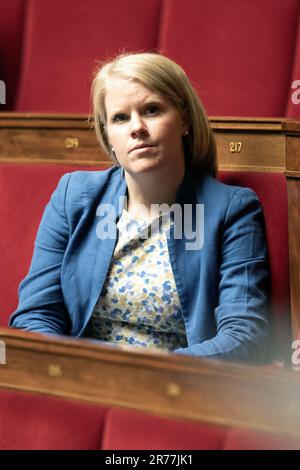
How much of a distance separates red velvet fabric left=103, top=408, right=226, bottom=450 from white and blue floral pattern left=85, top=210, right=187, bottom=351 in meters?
0.20

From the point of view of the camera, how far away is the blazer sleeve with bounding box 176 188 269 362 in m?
0.47

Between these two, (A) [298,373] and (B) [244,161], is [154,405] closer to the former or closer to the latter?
(A) [298,373]

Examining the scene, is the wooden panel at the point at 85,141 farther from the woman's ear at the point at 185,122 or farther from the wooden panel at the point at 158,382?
the wooden panel at the point at 158,382

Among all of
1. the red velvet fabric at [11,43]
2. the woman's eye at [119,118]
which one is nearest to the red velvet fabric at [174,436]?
the woman's eye at [119,118]

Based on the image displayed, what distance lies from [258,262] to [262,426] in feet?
0.75

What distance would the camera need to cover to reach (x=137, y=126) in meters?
0.50

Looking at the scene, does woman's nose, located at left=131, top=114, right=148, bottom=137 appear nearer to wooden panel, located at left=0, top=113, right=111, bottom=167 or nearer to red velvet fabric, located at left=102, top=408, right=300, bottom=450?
wooden panel, located at left=0, top=113, right=111, bottom=167

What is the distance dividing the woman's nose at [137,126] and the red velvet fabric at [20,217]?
144 millimetres

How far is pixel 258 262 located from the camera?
52cm

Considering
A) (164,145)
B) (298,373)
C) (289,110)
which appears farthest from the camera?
(289,110)

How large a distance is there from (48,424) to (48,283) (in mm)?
220

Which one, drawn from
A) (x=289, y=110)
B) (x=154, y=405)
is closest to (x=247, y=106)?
(x=289, y=110)

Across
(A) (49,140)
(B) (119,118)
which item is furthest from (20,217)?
(B) (119,118)

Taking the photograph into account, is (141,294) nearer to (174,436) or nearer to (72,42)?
(174,436)
